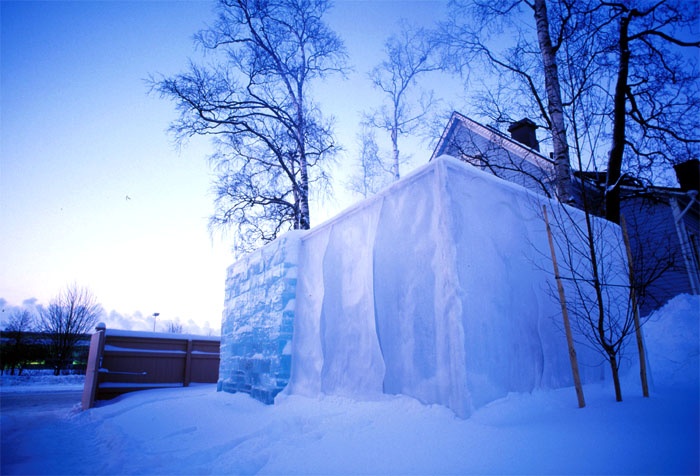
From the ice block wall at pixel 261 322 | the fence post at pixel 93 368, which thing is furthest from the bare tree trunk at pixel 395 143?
the fence post at pixel 93 368

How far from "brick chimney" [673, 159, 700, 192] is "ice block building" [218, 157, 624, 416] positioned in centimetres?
859

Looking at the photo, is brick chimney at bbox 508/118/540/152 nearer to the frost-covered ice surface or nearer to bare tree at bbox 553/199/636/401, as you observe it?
bare tree at bbox 553/199/636/401

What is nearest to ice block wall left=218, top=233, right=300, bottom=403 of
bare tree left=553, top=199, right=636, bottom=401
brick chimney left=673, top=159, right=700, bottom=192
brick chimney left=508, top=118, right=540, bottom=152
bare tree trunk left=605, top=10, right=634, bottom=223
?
bare tree left=553, top=199, right=636, bottom=401

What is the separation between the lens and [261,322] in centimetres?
553

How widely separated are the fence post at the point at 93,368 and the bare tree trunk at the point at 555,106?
993cm

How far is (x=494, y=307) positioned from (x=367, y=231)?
1.59m

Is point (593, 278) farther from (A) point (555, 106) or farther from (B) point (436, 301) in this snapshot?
(A) point (555, 106)

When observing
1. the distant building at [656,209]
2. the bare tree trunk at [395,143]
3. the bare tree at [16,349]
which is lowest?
the bare tree at [16,349]

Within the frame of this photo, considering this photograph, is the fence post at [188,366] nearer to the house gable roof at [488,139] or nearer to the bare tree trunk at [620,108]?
the house gable roof at [488,139]

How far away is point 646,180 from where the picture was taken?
7684 millimetres

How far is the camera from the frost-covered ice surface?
6.48 feet

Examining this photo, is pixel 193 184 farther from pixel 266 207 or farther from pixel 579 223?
pixel 579 223

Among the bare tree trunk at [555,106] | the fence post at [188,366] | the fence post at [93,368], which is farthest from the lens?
the fence post at [188,366]

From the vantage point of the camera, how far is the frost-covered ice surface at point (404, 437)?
1.98 metres
